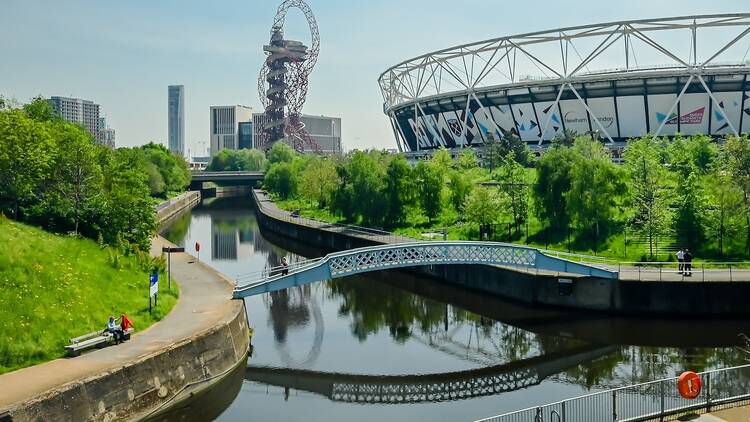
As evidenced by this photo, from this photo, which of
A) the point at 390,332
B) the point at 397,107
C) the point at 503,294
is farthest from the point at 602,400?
the point at 397,107

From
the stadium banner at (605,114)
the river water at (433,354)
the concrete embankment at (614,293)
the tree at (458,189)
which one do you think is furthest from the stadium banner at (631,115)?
the river water at (433,354)

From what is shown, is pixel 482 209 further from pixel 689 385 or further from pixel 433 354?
pixel 689 385

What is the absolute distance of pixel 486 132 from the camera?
301ft

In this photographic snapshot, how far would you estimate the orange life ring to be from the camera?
50.9 feet

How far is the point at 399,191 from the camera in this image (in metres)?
54.6

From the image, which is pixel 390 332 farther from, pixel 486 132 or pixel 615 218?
pixel 486 132

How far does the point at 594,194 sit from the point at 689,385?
28456mm

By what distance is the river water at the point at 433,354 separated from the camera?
73.6 feet

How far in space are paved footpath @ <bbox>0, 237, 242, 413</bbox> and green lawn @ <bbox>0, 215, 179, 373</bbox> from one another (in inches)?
22.7

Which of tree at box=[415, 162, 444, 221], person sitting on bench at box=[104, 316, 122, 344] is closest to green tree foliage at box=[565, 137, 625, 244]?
tree at box=[415, 162, 444, 221]

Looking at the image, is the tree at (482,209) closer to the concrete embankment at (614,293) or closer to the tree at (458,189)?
the tree at (458,189)

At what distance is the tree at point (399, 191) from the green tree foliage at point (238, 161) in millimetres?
98859

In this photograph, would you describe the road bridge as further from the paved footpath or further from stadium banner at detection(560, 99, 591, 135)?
the paved footpath

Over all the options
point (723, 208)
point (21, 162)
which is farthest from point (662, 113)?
point (21, 162)
